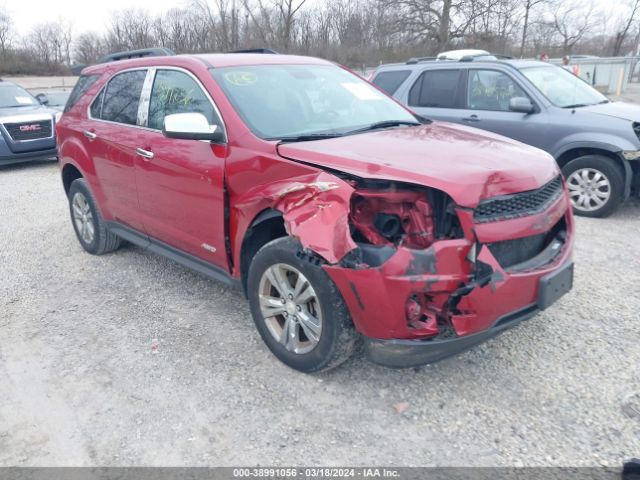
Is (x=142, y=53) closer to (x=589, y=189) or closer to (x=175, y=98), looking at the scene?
(x=175, y=98)

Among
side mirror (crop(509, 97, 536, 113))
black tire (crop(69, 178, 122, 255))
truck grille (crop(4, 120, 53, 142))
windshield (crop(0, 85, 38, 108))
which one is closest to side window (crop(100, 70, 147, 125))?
black tire (crop(69, 178, 122, 255))

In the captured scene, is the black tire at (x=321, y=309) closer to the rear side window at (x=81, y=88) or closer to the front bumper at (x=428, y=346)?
the front bumper at (x=428, y=346)

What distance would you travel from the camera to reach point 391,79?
805cm

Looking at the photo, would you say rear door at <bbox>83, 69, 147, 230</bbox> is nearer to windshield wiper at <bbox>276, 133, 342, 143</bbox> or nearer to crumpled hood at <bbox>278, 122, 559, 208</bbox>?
windshield wiper at <bbox>276, 133, 342, 143</bbox>

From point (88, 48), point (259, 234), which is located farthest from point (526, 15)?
point (259, 234)

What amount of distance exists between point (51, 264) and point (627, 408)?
16.4 ft

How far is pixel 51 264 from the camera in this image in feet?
17.6

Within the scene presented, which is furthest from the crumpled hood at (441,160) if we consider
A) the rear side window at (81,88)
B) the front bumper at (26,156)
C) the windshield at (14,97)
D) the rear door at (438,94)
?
the windshield at (14,97)

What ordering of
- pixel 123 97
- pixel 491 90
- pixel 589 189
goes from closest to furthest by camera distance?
pixel 123 97 < pixel 589 189 < pixel 491 90

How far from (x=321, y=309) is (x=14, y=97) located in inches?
463

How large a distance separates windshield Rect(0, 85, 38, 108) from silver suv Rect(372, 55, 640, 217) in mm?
8612

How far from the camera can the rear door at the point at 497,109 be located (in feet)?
21.5

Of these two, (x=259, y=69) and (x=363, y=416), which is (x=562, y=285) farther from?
(x=259, y=69)

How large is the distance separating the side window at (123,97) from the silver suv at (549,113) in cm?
422
